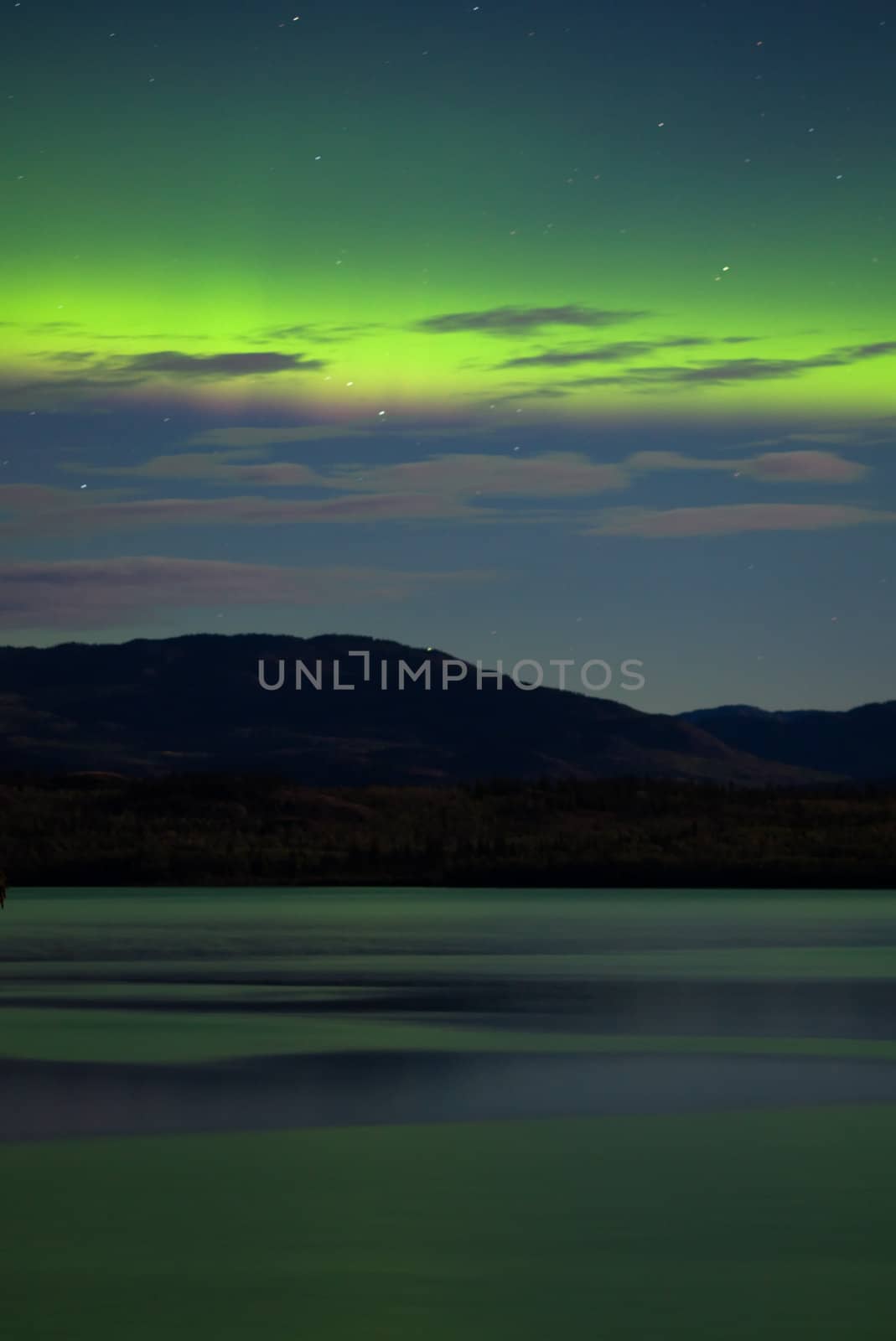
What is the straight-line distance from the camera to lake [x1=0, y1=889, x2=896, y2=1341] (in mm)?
13258

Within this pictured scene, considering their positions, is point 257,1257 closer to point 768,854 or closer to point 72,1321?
point 72,1321

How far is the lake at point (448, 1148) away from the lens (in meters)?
13.3

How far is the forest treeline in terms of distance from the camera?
329ft

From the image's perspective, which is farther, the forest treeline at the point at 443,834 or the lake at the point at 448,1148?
the forest treeline at the point at 443,834

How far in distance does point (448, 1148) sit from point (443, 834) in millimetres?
99678

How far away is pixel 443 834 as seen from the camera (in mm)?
118062

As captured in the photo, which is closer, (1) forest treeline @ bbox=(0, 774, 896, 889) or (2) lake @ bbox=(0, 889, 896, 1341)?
(2) lake @ bbox=(0, 889, 896, 1341)

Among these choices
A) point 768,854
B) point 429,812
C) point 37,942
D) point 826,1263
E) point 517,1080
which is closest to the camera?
point 826,1263

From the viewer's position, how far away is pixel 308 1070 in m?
23.9

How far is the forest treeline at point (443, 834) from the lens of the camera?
100250mm

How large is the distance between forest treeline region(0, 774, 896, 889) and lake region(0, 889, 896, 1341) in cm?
6135

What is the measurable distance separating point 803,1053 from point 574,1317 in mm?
13278

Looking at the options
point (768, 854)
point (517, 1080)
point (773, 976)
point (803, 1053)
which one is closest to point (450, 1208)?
point (517, 1080)

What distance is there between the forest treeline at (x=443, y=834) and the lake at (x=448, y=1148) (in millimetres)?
61354
